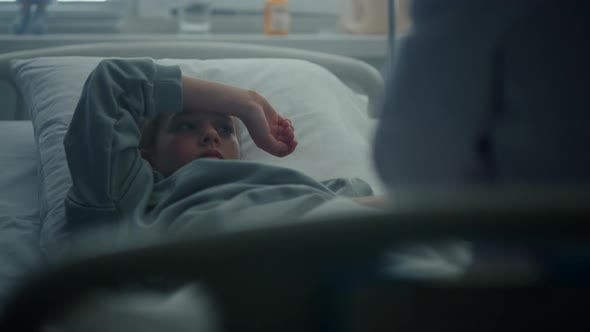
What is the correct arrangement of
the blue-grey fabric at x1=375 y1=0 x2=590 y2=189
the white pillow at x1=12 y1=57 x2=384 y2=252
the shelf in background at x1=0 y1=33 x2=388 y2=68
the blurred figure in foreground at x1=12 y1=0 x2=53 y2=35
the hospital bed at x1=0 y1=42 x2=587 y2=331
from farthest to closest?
the blurred figure in foreground at x1=12 y1=0 x2=53 y2=35 < the shelf in background at x1=0 y1=33 x2=388 y2=68 < the white pillow at x1=12 y1=57 x2=384 y2=252 < the blue-grey fabric at x1=375 y1=0 x2=590 y2=189 < the hospital bed at x1=0 y1=42 x2=587 y2=331

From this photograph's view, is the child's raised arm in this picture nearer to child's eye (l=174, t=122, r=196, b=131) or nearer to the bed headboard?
child's eye (l=174, t=122, r=196, b=131)

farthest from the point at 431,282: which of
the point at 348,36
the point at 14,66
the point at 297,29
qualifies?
the point at 297,29

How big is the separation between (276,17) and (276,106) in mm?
681

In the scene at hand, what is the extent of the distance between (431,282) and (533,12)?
0.28 meters

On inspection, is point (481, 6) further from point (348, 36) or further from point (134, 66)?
point (348, 36)

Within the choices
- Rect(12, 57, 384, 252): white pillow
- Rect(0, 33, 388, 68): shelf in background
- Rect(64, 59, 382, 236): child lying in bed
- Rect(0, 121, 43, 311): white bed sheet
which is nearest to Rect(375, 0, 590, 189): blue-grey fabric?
Rect(64, 59, 382, 236): child lying in bed

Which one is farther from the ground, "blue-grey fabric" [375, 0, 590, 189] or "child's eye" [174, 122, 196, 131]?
"blue-grey fabric" [375, 0, 590, 189]

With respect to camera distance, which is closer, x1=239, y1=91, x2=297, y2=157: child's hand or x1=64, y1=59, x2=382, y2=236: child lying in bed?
x1=64, y1=59, x2=382, y2=236: child lying in bed

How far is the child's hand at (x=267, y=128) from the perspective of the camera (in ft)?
3.71

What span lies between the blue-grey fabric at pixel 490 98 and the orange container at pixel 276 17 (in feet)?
4.89

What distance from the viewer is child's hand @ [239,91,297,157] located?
1132 mm

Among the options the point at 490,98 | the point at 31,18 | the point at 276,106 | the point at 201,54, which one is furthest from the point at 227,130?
the point at 31,18

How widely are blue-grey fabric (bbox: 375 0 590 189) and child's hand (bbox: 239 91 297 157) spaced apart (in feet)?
1.89

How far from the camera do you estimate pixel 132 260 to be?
29 centimetres
